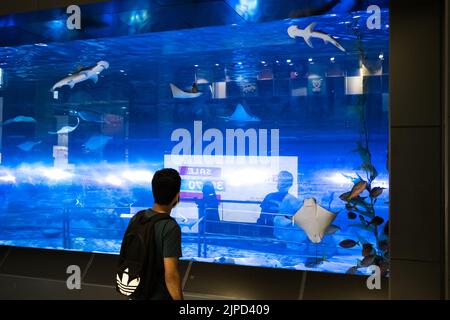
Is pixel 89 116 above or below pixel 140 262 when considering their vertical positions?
above

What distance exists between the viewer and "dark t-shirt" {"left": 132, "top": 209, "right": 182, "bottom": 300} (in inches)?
98.7

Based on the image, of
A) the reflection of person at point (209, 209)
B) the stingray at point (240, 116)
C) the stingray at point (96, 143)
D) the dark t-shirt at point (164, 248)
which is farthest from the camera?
the stingray at point (96, 143)

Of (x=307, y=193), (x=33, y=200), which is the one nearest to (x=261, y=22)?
(x=307, y=193)

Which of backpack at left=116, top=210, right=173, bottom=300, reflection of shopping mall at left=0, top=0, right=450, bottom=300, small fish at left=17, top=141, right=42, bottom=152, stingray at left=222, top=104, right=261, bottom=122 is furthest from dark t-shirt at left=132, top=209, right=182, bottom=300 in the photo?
small fish at left=17, top=141, right=42, bottom=152

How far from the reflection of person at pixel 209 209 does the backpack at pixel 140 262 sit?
3.08m

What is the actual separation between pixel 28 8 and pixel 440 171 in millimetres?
4362

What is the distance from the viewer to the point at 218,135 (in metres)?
5.67

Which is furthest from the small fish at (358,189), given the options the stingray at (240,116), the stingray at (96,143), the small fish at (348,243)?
the stingray at (96,143)

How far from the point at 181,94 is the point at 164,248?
363 cm

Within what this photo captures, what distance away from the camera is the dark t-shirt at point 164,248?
251cm

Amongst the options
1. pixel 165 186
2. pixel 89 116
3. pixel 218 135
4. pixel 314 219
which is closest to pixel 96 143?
pixel 89 116

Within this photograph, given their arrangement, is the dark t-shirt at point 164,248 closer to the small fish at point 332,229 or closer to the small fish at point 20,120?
the small fish at point 332,229

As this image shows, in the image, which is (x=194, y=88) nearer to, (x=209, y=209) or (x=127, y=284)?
(x=209, y=209)

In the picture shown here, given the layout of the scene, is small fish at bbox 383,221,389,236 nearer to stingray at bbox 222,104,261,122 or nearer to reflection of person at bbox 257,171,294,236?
reflection of person at bbox 257,171,294,236
